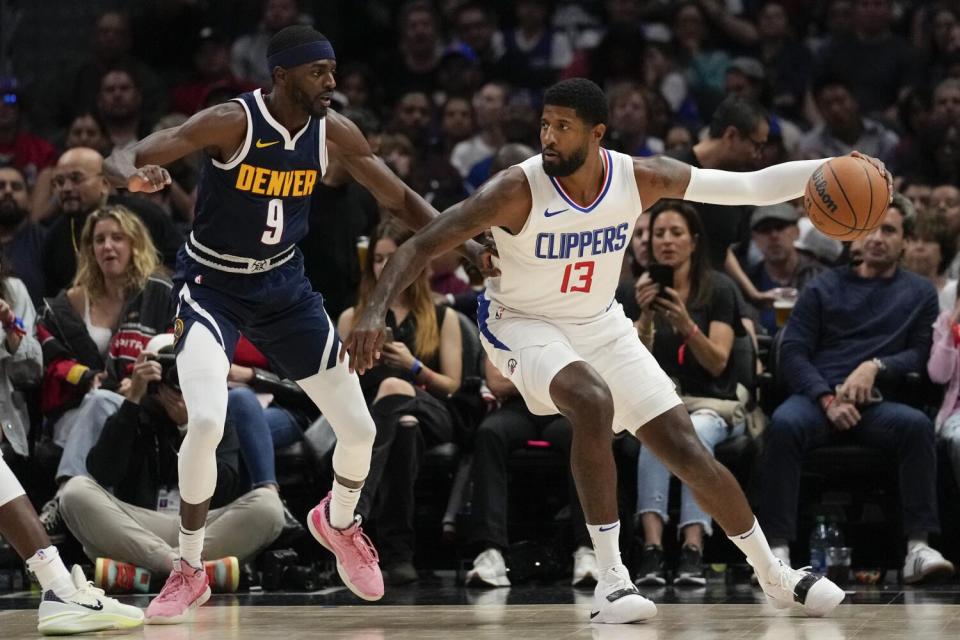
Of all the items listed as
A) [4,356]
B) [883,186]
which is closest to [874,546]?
[883,186]

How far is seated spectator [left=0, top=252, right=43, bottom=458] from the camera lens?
26.1 feet

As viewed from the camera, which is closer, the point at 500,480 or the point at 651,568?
the point at 651,568

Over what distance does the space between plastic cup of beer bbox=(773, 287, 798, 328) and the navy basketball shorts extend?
3104 millimetres

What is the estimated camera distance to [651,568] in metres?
7.41

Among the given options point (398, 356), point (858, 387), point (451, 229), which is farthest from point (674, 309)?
point (451, 229)

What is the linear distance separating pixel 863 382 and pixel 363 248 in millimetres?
2720

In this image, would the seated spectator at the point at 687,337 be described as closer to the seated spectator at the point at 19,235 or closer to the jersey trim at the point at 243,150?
the jersey trim at the point at 243,150

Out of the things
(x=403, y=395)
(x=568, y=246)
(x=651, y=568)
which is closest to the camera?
(x=568, y=246)

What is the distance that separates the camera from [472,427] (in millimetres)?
8227

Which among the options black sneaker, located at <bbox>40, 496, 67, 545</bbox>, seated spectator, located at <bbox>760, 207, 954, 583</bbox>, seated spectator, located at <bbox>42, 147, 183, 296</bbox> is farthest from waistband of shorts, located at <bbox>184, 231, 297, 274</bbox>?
seated spectator, located at <bbox>760, 207, 954, 583</bbox>

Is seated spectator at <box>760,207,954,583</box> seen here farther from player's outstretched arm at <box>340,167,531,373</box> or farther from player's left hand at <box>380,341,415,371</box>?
player's outstretched arm at <box>340,167,531,373</box>

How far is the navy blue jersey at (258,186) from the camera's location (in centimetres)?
605

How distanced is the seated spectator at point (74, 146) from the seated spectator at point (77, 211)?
0.97 metres

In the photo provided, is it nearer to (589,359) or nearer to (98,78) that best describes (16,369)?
(589,359)
